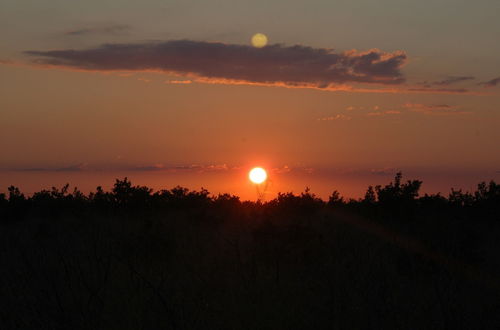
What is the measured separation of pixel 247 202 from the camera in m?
21.7

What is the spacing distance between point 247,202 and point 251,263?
1048cm

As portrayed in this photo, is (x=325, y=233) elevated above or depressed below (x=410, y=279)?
above

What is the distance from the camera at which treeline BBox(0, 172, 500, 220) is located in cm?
1753

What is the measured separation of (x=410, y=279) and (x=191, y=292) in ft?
15.8

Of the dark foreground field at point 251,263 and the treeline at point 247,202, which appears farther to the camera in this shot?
the treeline at point 247,202

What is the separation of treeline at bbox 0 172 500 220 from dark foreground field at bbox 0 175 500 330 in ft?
0.19

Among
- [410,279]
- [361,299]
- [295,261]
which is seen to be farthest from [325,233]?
[361,299]

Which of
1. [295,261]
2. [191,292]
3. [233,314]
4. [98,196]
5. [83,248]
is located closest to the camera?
[233,314]

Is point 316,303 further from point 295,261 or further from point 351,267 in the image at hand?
point 295,261

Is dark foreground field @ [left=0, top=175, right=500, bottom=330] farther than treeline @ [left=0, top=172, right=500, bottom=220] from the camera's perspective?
No

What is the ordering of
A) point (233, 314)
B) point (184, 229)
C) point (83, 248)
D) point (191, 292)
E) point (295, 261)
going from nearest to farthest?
point (233, 314) → point (191, 292) → point (295, 261) → point (83, 248) → point (184, 229)

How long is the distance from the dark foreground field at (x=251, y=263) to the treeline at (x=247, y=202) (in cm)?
6

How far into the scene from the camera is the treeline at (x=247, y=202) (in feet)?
57.5

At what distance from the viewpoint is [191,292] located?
363 inches
